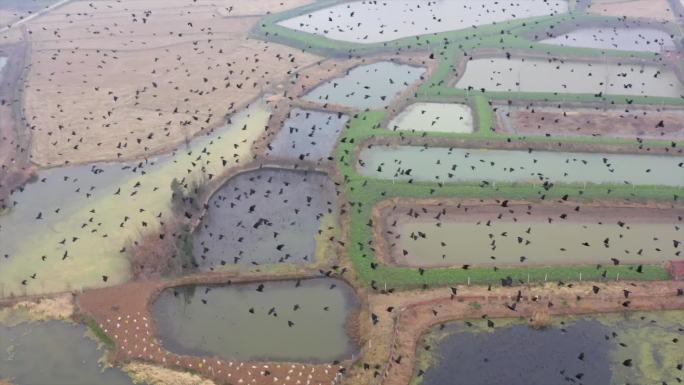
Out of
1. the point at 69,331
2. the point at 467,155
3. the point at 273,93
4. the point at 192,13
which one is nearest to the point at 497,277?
the point at 467,155

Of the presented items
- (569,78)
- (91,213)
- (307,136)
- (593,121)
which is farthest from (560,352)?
(569,78)

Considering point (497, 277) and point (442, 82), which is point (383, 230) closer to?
point (497, 277)

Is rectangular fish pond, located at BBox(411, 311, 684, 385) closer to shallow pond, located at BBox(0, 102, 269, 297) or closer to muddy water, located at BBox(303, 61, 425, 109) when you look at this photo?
shallow pond, located at BBox(0, 102, 269, 297)

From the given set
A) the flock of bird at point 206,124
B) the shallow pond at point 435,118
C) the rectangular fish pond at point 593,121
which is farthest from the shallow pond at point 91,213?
the rectangular fish pond at point 593,121

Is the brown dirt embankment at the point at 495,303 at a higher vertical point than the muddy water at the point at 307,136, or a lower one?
lower

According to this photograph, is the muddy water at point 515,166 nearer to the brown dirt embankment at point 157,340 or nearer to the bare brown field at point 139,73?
the brown dirt embankment at point 157,340

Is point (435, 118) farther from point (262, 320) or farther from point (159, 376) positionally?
point (159, 376)

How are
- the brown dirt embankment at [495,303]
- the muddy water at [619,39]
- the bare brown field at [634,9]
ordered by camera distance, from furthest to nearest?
the bare brown field at [634,9]
the muddy water at [619,39]
the brown dirt embankment at [495,303]

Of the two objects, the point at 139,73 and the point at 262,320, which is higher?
the point at 139,73
